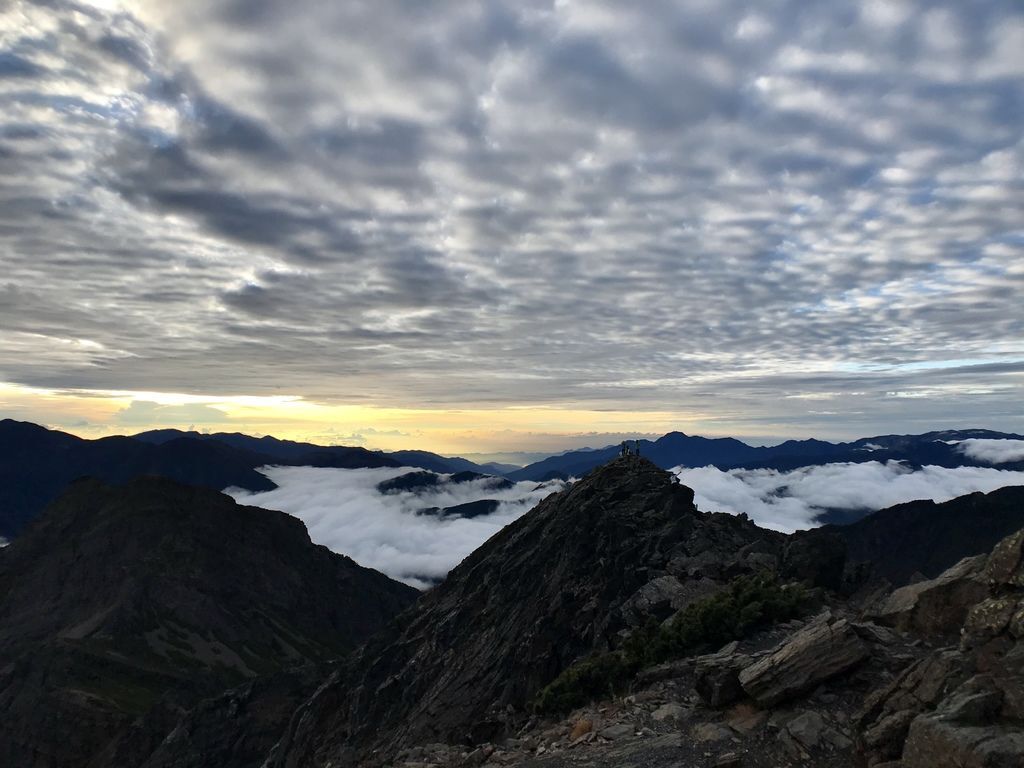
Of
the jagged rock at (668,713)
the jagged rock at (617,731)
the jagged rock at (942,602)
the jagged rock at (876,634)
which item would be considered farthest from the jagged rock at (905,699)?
the jagged rock at (617,731)

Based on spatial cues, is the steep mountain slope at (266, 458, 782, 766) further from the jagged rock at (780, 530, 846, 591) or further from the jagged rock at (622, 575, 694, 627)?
the jagged rock at (780, 530, 846, 591)

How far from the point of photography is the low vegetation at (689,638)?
31203 mm

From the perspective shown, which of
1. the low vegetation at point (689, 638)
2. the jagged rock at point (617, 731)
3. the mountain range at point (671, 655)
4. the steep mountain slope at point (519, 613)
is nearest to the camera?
the mountain range at point (671, 655)

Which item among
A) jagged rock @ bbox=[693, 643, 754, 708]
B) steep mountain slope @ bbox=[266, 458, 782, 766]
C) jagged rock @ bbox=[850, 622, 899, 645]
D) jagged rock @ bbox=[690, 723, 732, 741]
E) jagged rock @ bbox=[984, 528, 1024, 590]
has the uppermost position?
jagged rock @ bbox=[984, 528, 1024, 590]

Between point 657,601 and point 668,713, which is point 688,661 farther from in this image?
point 657,601

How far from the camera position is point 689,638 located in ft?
104

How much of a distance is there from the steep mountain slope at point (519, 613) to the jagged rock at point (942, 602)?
72.5 feet

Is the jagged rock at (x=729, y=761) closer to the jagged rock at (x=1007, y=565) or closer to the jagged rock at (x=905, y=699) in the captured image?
the jagged rock at (x=905, y=699)

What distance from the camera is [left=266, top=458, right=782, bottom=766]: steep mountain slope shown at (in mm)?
55500

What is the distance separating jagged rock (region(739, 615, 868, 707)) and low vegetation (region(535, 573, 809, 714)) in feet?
29.4

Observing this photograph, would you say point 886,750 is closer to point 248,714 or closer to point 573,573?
point 573,573

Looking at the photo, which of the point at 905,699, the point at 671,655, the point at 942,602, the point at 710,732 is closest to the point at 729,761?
the point at 710,732

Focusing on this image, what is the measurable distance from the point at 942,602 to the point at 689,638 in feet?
39.8

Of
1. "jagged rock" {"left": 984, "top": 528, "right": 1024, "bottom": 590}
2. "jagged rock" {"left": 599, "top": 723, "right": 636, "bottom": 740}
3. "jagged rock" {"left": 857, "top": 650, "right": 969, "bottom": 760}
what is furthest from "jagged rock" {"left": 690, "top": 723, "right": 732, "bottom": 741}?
"jagged rock" {"left": 984, "top": 528, "right": 1024, "bottom": 590}
